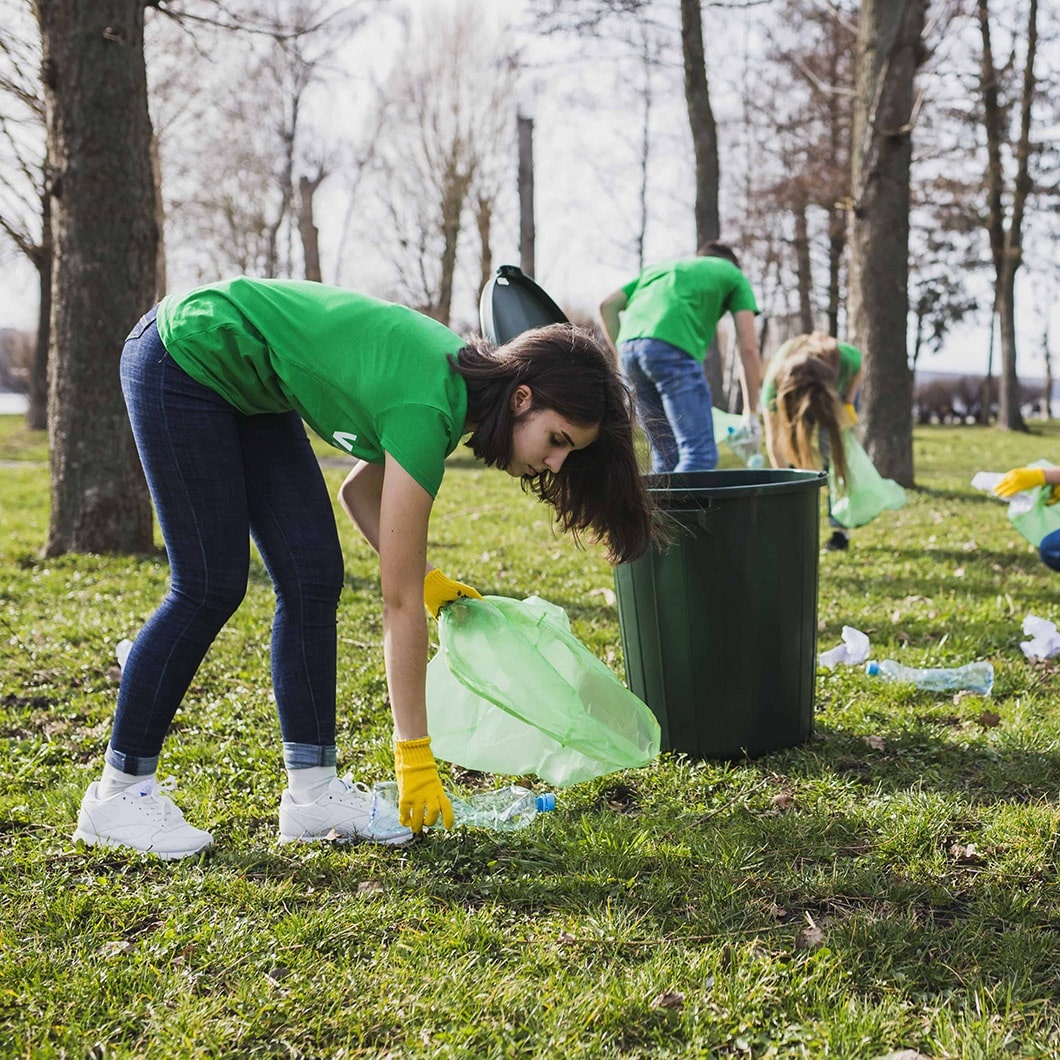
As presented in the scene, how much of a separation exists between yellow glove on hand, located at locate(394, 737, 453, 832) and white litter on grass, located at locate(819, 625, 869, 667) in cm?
197

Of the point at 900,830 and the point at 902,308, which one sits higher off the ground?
the point at 902,308

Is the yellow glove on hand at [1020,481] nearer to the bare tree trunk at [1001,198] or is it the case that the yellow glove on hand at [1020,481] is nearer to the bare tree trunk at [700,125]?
the bare tree trunk at [700,125]

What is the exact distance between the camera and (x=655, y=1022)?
1.70m

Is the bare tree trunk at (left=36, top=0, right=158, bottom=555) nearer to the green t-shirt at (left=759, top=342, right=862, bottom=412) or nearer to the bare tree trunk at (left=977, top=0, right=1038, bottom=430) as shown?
the green t-shirt at (left=759, top=342, right=862, bottom=412)

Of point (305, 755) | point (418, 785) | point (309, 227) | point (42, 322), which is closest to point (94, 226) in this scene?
point (305, 755)

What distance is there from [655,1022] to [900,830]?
90 centimetres

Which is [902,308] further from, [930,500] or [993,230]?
[993,230]

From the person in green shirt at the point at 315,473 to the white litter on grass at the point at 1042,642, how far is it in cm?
205

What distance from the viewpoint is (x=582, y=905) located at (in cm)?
205

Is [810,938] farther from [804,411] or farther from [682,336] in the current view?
[804,411]

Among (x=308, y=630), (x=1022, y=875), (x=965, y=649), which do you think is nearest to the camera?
(x=1022, y=875)

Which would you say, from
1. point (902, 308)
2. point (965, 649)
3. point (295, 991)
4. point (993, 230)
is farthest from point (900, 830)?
point (993, 230)

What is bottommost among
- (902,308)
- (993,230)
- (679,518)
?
(679,518)

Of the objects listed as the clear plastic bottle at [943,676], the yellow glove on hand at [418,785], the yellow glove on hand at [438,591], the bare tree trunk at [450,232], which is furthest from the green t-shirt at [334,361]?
the bare tree trunk at [450,232]
